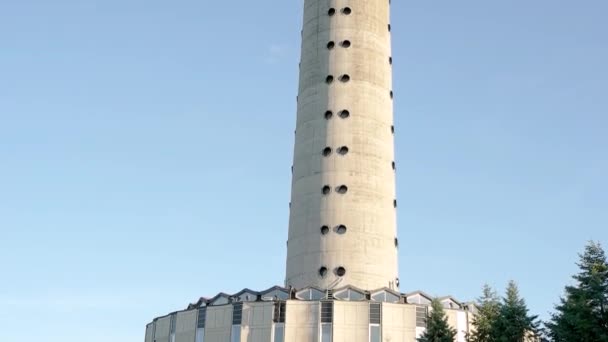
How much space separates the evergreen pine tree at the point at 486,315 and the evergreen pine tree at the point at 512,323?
2.26 ft

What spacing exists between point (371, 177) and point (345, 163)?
6.42ft

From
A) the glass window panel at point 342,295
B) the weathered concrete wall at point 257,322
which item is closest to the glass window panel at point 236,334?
the weathered concrete wall at point 257,322

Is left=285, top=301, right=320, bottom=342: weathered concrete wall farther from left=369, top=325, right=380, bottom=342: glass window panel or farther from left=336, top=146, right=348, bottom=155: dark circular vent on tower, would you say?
left=336, top=146, right=348, bottom=155: dark circular vent on tower

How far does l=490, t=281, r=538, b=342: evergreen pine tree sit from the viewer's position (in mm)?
35219

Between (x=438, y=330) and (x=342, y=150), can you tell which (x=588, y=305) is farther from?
(x=342, y=150)

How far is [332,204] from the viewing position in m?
49.5

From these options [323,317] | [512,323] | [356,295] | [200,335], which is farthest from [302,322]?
[512,323]

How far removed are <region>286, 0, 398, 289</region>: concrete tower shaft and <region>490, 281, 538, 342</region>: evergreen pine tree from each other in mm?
13120

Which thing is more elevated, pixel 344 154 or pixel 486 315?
pixel 344 154

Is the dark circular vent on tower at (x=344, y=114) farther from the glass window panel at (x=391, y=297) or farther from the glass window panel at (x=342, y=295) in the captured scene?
the glass window panel at (x=391, y=297)

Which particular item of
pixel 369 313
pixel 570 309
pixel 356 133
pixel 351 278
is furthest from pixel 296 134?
pixel 570 309

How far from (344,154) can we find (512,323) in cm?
1869

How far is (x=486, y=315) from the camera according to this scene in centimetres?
3825

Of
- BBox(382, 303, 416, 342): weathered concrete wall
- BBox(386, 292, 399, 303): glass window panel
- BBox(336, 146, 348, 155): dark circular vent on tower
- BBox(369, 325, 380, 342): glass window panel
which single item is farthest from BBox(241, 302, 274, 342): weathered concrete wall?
BBox(336, 146, 348, 155): dark circular vent on tower
